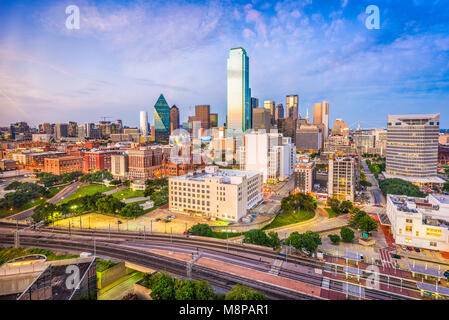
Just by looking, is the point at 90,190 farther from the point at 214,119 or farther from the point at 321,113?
the point at 321,113

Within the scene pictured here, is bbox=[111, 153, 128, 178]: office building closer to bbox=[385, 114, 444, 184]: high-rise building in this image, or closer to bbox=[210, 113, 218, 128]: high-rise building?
bbox=[385, 114, 444, 184]: high-rise building

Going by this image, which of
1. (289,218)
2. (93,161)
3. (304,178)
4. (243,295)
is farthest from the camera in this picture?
(93,161)

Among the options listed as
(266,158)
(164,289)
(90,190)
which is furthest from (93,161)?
(164,289)

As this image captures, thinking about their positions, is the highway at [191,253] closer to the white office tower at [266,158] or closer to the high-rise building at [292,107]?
the white office tower at [266,158]

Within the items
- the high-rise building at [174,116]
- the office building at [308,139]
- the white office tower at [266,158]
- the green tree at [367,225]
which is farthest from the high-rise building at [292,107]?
the green tree at [367,225]

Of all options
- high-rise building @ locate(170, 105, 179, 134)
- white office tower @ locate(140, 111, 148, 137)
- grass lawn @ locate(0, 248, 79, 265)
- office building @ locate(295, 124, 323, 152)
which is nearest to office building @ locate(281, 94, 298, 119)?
office building @ locate(295, 124, 323, 152)
